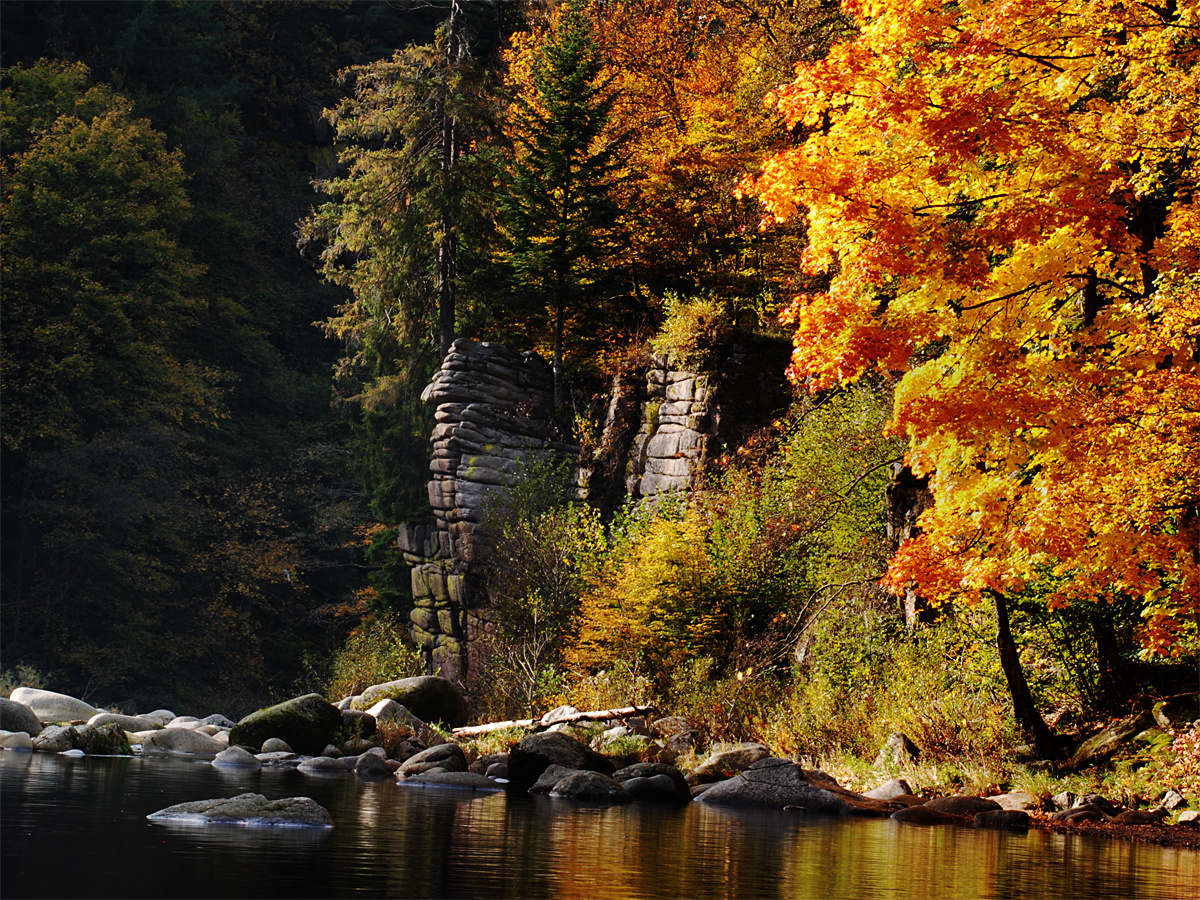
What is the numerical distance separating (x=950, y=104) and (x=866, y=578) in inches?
282

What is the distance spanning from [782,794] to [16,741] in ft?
33.2

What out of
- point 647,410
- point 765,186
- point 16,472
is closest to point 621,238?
point 647,410

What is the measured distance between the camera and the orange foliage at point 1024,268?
9.47 m

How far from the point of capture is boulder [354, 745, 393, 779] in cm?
1412

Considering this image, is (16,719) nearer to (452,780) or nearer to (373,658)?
(452,780)

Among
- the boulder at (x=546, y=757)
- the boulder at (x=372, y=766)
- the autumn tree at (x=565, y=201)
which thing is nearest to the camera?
the boulder at (x=546, y=757)

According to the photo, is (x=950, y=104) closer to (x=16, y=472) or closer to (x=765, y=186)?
(x=765, y=186)

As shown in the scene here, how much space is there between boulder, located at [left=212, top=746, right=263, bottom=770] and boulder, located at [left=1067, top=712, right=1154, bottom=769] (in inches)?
380

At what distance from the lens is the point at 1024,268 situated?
10.6m

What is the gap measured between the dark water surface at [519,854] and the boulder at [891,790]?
1.21 m

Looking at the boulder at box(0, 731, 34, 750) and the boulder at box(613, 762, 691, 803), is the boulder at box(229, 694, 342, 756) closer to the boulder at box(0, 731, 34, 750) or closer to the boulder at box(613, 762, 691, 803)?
the boulder at box(0, 731, 34, 750)

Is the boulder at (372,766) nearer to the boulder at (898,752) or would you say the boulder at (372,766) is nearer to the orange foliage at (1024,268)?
the boulder at (898,752)

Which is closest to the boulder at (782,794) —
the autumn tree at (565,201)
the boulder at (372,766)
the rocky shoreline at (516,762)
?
the rocky shoreline at (516,762)

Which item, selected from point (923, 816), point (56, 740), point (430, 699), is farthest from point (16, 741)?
point (923, 816)
